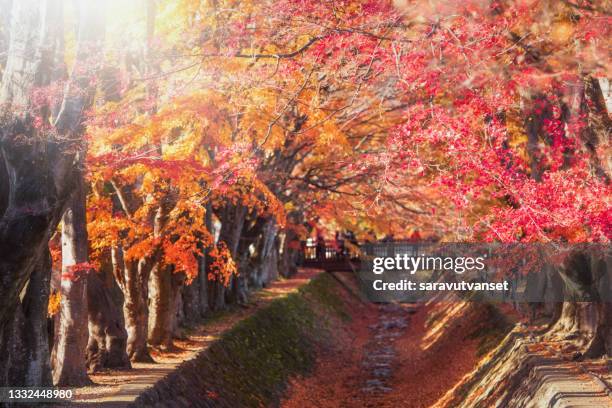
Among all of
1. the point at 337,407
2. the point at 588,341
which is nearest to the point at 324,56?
the point at 588,341

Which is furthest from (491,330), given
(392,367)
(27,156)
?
(27,156)

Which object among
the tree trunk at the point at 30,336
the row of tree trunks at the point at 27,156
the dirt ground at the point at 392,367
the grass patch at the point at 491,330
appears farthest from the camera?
the grass patch at the point at 491,330

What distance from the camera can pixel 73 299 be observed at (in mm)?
17156

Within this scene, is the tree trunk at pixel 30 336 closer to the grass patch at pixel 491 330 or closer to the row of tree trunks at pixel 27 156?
the row of tree trunks at pixel 27 156

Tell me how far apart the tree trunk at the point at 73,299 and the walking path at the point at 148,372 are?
0.50 metres

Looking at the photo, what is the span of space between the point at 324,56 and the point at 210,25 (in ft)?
13.8

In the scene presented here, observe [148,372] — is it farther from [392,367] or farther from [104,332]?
[392,367]

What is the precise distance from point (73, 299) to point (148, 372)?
2578mm

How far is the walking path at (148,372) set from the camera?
1552 centimetres

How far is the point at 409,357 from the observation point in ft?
109

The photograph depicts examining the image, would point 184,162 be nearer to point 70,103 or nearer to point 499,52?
point 70,103

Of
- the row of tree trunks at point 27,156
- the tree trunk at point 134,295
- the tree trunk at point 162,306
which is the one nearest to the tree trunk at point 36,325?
the row of tree trunks at point 27,156

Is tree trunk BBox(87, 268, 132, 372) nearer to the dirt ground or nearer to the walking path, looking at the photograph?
the walking path

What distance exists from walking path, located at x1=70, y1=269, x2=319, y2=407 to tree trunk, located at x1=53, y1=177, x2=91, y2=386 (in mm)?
502
